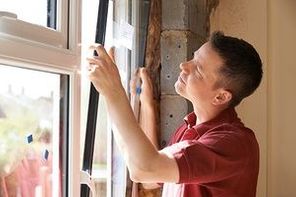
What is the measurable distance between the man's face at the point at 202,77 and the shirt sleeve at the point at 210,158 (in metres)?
0.19

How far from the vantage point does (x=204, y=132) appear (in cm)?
157

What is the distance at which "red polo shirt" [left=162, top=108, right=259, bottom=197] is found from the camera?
1.33m

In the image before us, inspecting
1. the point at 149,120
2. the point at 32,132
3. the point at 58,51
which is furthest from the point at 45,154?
the point at 149,120

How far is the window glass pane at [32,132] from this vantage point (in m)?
1.37

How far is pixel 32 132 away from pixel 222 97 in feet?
2.07

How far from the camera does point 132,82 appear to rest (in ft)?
6.67

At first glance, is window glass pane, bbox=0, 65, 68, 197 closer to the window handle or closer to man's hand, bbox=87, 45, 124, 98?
the window handle

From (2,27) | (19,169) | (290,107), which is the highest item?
(2,27)

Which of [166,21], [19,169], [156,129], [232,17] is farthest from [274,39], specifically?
Answer: [19,169]

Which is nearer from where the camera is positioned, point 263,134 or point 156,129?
point 156,129

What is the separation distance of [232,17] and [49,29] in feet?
3.89

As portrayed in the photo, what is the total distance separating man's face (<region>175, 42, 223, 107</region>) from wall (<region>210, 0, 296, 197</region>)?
0.83m

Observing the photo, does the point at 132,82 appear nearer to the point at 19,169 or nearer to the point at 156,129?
the point at 156,129

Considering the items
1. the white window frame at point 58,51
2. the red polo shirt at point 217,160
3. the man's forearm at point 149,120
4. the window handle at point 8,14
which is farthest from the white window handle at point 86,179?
the window handle at point 8,14
